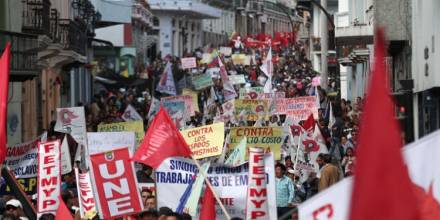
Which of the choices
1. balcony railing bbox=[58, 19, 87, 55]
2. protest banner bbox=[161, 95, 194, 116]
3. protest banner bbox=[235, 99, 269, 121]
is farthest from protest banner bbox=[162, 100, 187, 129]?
balcony railing bbox=[58, 19, 87, 55]

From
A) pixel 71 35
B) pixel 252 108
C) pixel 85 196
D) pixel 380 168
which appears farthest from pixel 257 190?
pixel 71 35

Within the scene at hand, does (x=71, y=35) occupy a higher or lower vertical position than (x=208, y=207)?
higher

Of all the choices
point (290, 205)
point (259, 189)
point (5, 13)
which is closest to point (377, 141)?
point (259, 189)

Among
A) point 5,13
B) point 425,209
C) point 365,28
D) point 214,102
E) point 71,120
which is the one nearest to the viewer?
point 425,209

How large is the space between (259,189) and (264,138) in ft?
18.8

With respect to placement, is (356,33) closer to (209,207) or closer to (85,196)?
(85,196)

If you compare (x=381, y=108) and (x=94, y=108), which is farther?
(x=94, y=108)

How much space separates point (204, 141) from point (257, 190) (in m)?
3.63

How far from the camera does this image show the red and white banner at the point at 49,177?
498 inches

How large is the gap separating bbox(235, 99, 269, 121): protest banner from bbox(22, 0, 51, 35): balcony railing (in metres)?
4.59

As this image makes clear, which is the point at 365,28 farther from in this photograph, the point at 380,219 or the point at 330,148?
the point at 380,219

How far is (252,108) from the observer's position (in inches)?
1070

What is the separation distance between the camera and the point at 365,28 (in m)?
27.8

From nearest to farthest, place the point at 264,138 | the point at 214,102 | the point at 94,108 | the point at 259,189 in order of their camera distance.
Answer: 1. the point at 259,189
2. the point at 264,138
3. the point at 214,102
4. the point at 94,108
